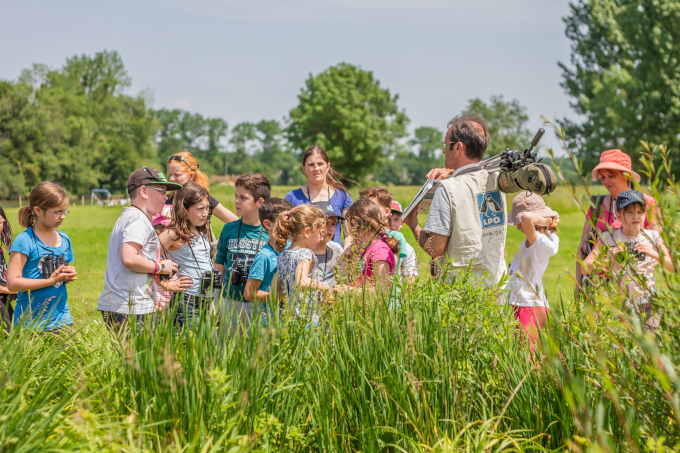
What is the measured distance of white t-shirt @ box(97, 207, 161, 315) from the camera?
12.6 ft

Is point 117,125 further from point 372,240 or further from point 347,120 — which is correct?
point 372,240

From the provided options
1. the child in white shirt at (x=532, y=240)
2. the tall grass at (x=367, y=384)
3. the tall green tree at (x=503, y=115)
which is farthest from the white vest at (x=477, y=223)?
the tall green tree at (x=503, y=115)

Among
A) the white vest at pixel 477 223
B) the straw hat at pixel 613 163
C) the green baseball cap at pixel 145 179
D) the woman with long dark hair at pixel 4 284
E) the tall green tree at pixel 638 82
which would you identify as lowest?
the woman with long dark hair at pixel 4 284

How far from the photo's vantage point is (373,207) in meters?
4.14

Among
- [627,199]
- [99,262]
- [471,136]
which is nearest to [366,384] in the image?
[471,136]

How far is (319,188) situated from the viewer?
542 centimetres

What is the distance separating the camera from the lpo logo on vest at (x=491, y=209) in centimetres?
353

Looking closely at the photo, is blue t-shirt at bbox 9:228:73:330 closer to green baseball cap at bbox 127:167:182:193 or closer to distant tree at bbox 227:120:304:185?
green baseball cap at bbox 127:167:182:193

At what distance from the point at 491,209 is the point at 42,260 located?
3.25 metres

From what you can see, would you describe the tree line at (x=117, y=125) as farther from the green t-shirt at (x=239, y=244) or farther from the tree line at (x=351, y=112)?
the green t-shirt at (x=239, y=244)

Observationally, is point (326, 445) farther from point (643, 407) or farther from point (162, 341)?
point (643, 407)

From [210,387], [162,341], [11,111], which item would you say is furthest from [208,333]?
[11,111]

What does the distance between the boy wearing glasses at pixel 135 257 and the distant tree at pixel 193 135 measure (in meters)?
111

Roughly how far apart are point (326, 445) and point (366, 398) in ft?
0.87
